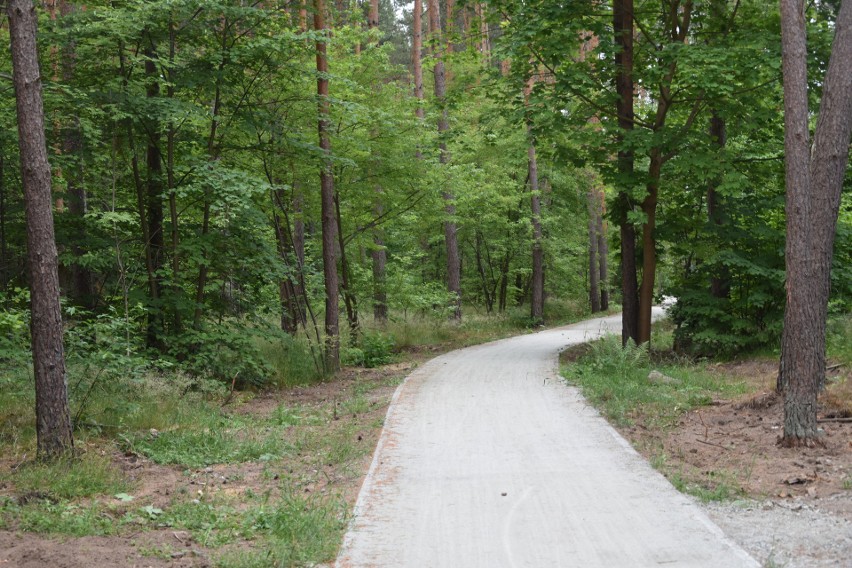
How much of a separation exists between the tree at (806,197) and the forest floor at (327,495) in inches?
27.0

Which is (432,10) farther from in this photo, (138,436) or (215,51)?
(138,436)

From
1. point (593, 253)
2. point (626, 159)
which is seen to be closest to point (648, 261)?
point (626, 159)

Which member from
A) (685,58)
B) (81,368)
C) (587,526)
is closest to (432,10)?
(685,58)

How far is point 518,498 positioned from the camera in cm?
671

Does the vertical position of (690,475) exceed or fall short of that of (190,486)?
it falls short

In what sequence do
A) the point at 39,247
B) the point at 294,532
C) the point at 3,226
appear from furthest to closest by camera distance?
the point at 3,226 → the point at 39,247 → the point at 294,532

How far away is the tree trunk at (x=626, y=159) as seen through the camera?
1591cm

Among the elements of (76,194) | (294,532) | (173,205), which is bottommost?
(294,532)

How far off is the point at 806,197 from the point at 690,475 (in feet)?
11.4

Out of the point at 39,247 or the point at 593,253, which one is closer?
the point at 39,247

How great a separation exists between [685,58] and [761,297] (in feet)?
16.9

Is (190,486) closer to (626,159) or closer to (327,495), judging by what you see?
(327,495)

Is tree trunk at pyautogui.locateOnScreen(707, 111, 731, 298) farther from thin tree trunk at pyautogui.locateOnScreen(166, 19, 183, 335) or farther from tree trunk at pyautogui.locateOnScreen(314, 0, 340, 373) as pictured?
thin tree trunk at pyautogui.locateOnScreen(166, 19, 183, 335)

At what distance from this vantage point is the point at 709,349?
16.5 meters
